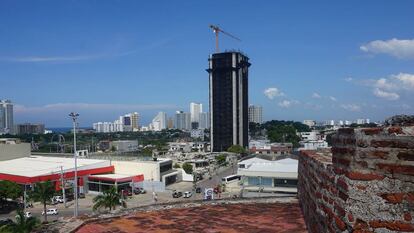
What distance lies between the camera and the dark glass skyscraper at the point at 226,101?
89375 mm

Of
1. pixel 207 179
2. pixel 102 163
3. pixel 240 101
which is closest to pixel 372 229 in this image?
pixel 102 163

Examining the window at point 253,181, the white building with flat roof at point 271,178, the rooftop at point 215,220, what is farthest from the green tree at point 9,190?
the rooftop at point 215,220

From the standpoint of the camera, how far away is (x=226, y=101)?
8962 cm

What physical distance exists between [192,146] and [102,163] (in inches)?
2454

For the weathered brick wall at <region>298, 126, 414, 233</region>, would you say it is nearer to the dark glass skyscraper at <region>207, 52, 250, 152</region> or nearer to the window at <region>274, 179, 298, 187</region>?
the window at <region>274, 179, 298, 187</region>

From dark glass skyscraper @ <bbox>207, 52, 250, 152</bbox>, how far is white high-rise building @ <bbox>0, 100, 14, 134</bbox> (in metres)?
125

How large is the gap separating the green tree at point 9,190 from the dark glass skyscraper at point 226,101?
57.1 m

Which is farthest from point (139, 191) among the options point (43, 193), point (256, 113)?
point (256, 113)

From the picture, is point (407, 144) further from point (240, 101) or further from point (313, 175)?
point (240, 101)

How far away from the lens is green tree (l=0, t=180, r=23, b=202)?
3681 cm

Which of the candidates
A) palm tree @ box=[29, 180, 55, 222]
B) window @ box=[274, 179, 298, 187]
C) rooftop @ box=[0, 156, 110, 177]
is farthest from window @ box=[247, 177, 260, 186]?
rooftop @ box=[0, 156, 110, 177]

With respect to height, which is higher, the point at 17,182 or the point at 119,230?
the point at 119,230

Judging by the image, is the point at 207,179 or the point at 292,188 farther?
the point at 207,179

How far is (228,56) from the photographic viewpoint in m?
91.0
